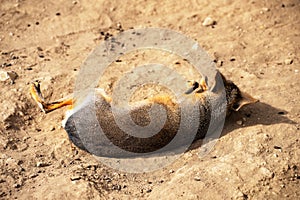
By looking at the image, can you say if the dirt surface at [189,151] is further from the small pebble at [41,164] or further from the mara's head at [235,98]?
the mara's head at [235,98]

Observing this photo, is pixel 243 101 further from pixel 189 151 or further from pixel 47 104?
pixel 47 104

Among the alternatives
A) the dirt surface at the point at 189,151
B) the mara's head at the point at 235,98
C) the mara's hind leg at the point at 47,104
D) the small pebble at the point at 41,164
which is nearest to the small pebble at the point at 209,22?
the dirt surface at the point at 189,151

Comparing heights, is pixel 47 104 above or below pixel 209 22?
above

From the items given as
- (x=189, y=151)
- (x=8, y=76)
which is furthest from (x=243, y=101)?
(x=8, y=76)

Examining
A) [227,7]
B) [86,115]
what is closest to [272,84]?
[227,7]

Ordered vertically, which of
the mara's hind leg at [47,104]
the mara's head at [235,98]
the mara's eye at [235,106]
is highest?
the mara's hind leg at [47,104]

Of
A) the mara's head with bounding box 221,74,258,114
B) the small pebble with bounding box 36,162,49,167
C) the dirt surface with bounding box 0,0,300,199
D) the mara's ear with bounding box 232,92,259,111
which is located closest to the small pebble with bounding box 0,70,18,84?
the dirt surface with bounding box 0,0,300,199

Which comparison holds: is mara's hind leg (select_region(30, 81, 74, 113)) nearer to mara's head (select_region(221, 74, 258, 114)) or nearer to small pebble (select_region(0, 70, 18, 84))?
small pebble (select_region(0, 70, 18, 84))
